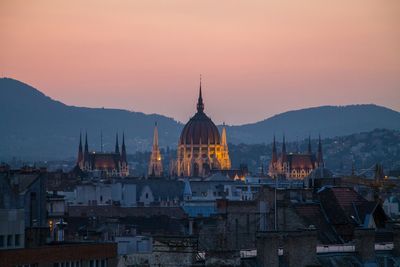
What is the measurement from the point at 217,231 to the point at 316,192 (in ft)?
15.1

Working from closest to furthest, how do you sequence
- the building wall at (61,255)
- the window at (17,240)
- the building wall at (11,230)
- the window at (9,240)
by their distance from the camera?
the building wall at (61,255) → the building wall at (11,230) → the window at (9,240) → the window at (17,240)

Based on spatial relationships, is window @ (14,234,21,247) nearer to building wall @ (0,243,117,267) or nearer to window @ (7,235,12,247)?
window @ (7,235,12,247)

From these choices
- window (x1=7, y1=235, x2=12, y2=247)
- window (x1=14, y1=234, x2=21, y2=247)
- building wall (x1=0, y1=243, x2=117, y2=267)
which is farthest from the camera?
window (x1=14, y1=234, x2=21, y2=247)

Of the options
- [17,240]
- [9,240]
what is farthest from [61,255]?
[9,240]

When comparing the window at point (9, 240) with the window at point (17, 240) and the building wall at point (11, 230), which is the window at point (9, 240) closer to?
the building wall at point (11, 230)

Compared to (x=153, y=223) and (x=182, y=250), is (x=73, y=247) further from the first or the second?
(x=153, y=223)

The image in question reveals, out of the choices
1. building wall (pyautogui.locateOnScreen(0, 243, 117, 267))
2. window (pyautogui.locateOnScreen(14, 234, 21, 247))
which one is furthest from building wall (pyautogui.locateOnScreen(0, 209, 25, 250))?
building wall (pyautogui.locateOnScreen(0, 243, 117, 267))

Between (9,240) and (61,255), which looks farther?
(61,255)

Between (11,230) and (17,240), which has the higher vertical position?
(11,230)

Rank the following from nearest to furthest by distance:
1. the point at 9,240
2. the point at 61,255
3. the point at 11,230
→ the point at 9,240, the point at 11,230, the point at 61,255

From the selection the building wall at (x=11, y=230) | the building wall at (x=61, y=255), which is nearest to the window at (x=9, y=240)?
the building wall at (x=11, y=230)

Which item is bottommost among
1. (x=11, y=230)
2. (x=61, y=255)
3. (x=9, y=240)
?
(x=61, y=255)

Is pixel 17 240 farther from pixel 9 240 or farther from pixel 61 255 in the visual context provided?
pixel 61 255

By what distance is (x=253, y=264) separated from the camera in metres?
48.1
